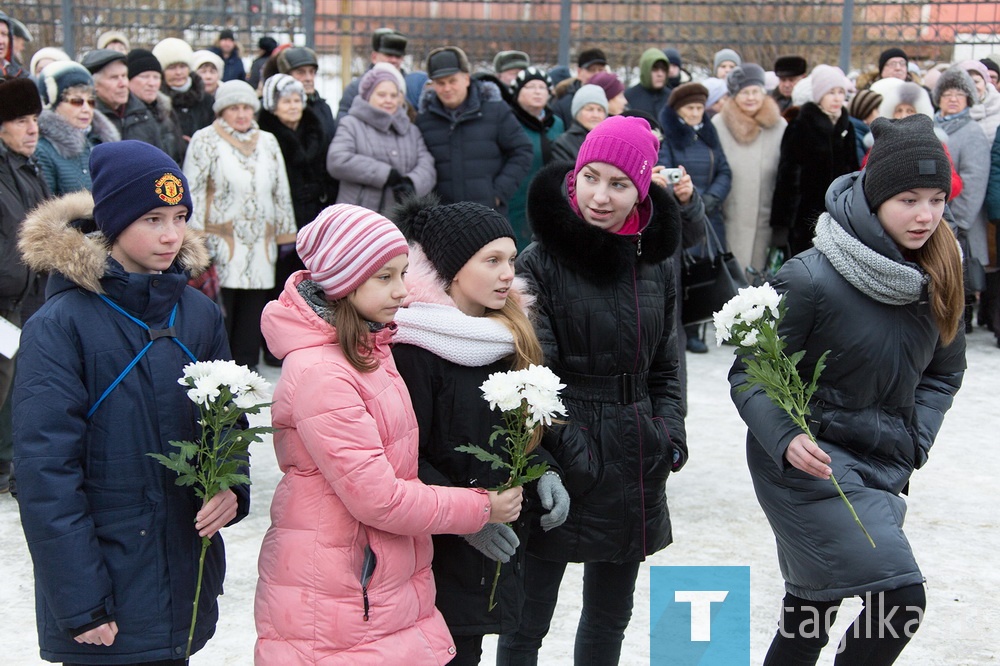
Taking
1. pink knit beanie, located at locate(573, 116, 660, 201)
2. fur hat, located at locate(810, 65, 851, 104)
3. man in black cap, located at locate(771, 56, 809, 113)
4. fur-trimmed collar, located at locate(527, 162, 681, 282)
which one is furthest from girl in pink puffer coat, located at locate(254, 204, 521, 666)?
man in black cap, located at locate(771, 56, 809, 113)

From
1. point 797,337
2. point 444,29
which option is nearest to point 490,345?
point 797,337

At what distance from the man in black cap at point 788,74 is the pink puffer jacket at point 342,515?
9495 millimetres

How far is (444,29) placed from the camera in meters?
13.5

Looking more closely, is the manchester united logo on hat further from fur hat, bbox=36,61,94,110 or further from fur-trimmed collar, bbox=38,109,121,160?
fur hat, bbox=36,61,94,110

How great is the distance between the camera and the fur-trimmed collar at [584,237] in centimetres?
331

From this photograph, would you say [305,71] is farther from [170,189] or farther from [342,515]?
[342,515]

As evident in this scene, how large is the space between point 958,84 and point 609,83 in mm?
2976

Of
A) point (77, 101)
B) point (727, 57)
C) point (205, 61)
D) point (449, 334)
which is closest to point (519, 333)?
point (449, 334)

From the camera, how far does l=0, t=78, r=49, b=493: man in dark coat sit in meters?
5.27

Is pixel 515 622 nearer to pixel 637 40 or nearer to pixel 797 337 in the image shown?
pixel 797 337

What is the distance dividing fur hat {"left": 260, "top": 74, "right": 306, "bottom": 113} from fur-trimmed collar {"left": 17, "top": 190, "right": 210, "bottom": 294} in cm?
522

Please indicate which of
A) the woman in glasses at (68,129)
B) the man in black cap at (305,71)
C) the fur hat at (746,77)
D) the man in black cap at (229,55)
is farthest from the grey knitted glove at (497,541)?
the man in black cap at (229,55)

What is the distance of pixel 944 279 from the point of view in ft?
10.7

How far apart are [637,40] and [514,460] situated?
39.4 ft
